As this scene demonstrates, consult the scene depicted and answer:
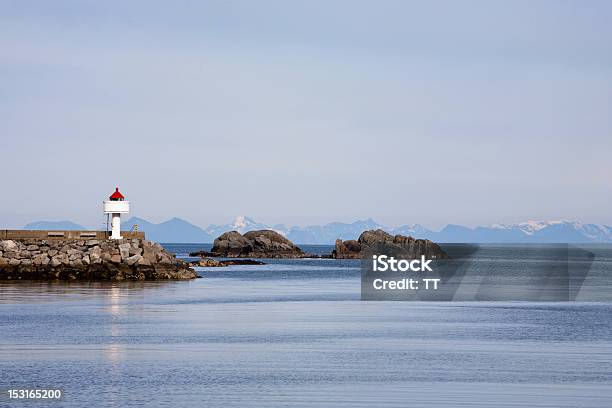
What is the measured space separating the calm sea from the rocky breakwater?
1751cm

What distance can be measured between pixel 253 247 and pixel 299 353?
14938 cm

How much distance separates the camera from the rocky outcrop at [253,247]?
181 metres

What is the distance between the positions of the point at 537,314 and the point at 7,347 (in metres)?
30.0

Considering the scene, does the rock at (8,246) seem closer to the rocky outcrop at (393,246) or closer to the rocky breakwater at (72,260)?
the rocky breakwater at (72,260)

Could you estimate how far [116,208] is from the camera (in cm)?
7669

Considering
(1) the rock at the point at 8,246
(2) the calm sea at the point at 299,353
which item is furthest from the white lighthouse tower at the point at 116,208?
(2) the calm sea at the point at 299,353

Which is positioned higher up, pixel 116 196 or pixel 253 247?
pixel 116 196

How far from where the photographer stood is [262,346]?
34656 millimetres

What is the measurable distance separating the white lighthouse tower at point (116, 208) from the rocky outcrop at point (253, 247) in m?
101

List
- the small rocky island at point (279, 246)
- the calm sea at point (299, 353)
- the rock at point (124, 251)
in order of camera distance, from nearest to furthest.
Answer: the calm sea at point (299, 353)
the rock at point (124, 251)
the small rocky island at point (279, 246)

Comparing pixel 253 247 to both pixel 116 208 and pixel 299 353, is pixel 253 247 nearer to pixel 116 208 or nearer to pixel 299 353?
pixel 116 208

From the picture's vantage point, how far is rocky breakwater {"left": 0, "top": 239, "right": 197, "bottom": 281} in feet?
243

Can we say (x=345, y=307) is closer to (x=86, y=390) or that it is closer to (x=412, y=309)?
(x=412, y=309)

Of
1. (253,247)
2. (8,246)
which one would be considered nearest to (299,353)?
(8,246)
